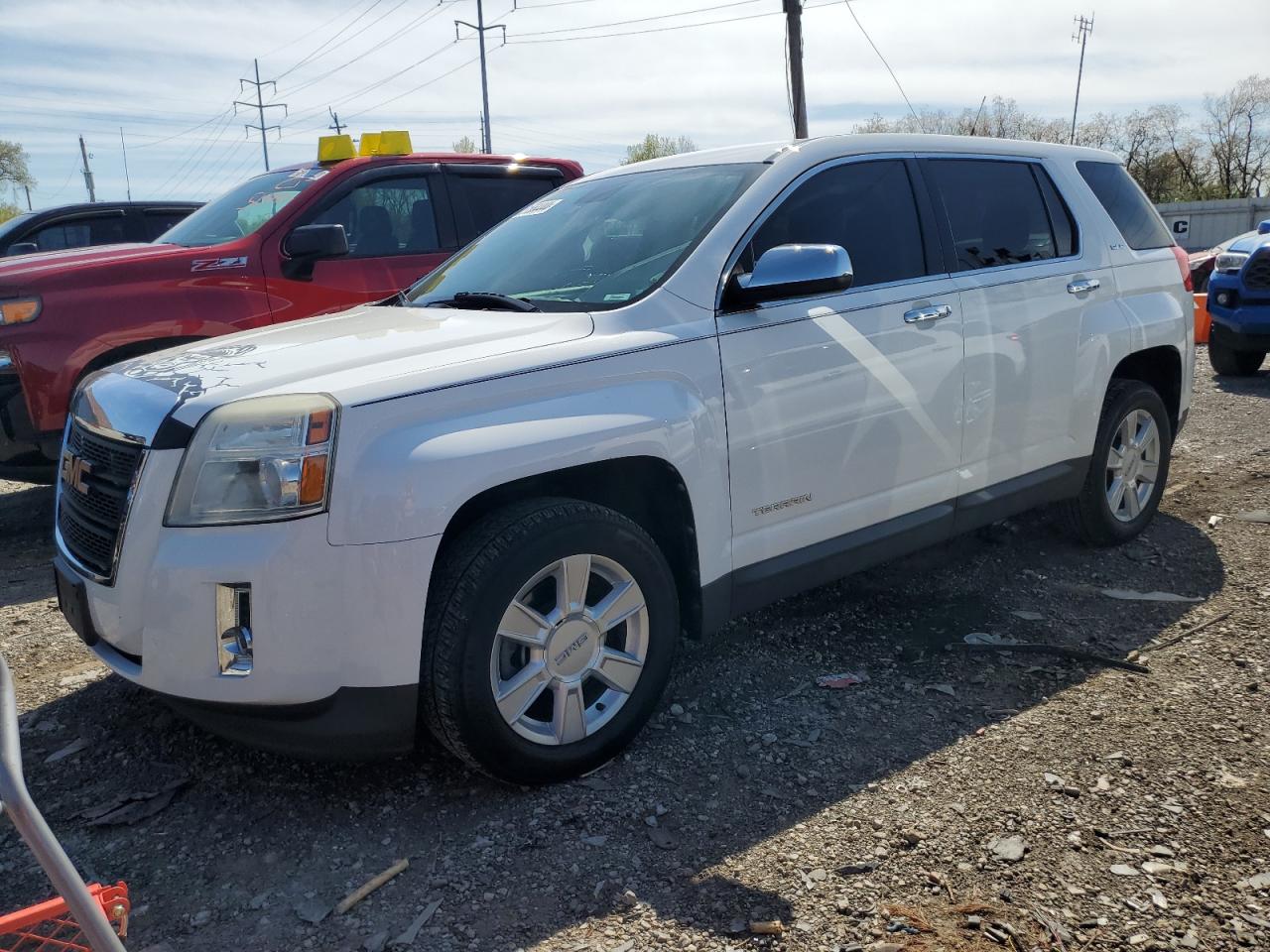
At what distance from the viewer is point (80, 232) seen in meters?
9.77

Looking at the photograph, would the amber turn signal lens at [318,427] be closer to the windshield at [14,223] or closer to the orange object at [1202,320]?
the windshield at [14,223]

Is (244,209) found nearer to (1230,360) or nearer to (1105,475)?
(1105,475)

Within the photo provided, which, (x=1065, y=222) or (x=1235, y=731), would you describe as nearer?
(x=1235, y=731)

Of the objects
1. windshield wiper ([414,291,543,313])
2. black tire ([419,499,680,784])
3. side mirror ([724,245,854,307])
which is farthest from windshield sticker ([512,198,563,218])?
black tire ([419,499,680,784])

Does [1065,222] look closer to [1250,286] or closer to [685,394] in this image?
[685,394]

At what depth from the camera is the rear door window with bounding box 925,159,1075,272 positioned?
4145 mm

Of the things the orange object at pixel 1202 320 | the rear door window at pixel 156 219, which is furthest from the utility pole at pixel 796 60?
the rear door window at pixel 156 219

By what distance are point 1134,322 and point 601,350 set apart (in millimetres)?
2969

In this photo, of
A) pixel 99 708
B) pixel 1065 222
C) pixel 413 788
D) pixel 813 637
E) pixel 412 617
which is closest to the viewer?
pixel 412 617

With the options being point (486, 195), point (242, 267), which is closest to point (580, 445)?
point (242, 267)

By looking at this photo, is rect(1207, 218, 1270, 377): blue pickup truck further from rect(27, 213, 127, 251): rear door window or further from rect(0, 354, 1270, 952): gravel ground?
rect(27, 213, 127, 251): rear door window

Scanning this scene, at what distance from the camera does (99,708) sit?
363cm

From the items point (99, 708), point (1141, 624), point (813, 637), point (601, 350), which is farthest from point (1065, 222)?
point (99, 708)

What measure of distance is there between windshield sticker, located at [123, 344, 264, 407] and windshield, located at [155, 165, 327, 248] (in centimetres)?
312
